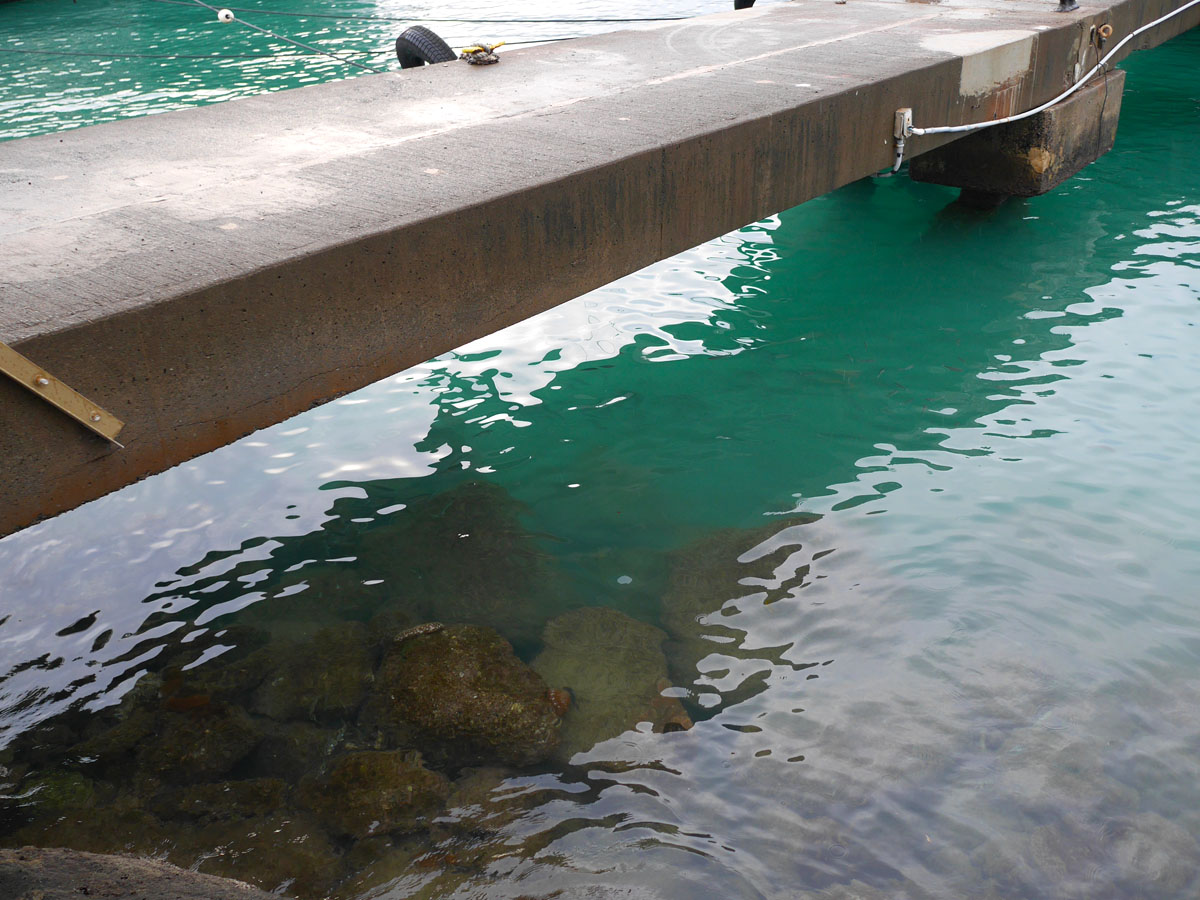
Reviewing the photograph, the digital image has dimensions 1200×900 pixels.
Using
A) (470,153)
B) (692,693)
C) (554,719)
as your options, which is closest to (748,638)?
(692,693)

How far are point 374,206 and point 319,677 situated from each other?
6.54 ft

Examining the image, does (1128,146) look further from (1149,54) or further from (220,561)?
(220,561)

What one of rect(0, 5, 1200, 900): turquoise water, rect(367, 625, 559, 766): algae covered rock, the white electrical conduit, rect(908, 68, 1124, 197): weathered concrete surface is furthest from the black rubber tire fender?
rect(367, 625, 559, 766): algae covered rock

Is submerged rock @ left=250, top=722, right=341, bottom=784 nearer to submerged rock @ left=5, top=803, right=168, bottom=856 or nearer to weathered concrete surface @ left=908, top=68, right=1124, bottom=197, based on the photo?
submerged rock @ left=5, top=803, right=168, bottom=856

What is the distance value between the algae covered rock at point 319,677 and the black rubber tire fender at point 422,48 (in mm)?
4765

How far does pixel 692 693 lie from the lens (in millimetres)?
4078

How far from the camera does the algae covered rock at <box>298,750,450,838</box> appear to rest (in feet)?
11.6

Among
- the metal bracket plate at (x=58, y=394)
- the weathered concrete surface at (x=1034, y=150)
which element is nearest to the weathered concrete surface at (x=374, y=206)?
the metal bracket plate at (x=58, y=394)

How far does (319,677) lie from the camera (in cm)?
420

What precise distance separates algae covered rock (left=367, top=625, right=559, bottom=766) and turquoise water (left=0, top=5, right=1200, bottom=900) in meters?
0.13

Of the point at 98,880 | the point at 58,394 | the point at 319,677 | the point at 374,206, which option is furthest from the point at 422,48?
the point at 98,880

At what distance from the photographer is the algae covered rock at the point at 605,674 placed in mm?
3939

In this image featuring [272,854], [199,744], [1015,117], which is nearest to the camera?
[272,854]

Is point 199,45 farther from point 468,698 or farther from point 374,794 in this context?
point 374,794
